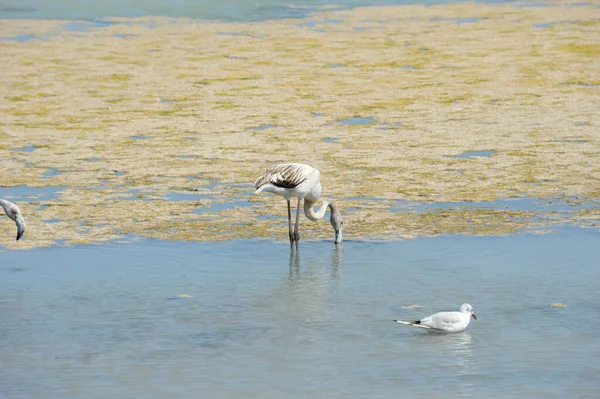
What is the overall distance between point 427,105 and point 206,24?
11739mm

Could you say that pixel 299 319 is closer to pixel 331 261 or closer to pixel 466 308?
pixel 466 308

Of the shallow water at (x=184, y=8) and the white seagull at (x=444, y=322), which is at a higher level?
the shallow water at (x=184, y=8)

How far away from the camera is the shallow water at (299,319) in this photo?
752 centimetres

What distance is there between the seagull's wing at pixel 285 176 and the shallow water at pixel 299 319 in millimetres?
605

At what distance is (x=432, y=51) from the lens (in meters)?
23.3

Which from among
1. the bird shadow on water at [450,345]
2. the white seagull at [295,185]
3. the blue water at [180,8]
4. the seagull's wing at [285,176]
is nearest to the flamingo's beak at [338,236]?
the white seagull at [295,185]

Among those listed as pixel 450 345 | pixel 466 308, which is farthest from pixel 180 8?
pixel 450 345

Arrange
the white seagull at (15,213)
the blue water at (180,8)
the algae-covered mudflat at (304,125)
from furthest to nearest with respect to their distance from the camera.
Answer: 1. the blue water at (180,8)
2. the algae-covered mudflat at (304,125)
3. the white seagull at (15,213)

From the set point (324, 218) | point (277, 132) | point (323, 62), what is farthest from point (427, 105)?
point (324, 218)

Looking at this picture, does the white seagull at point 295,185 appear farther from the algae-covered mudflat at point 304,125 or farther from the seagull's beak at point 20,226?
the seagull's beak at point 20,226

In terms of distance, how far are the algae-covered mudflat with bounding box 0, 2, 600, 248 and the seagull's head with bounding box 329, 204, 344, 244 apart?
0.24 m

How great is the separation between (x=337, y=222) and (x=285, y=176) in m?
0.67

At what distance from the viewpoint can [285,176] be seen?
1138cm

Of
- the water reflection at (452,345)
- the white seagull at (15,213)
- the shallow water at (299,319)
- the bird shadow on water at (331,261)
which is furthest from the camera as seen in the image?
the white seagull at (15,213)
